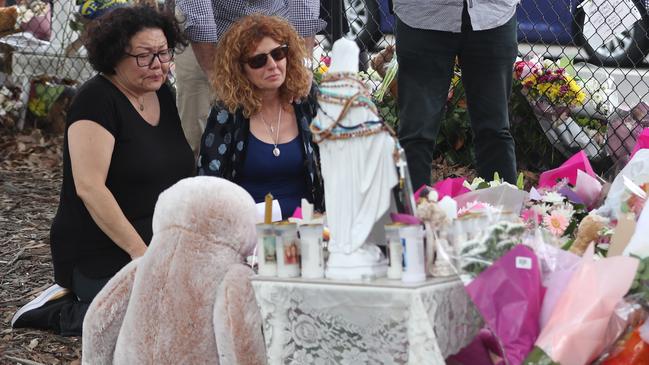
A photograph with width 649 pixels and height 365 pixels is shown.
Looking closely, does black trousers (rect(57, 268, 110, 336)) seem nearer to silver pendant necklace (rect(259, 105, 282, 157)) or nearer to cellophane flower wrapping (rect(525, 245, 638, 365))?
silver pendant necklace (rect(259, 105, 282, 157))

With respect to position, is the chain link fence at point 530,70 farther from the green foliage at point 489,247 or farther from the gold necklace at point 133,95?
the green foliage at point 489,247

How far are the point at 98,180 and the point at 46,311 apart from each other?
0.62 m

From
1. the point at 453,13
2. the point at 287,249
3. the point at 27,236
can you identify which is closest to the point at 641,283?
the point at 287,249

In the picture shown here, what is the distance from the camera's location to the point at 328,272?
244cm

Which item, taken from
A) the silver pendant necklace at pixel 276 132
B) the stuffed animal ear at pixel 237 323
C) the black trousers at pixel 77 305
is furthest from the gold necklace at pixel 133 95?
the stuffed animal ear at pixel 237 323

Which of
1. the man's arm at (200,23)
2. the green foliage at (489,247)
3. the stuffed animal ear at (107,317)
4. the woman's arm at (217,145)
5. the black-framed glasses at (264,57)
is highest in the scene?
the man's arm at (200,23)

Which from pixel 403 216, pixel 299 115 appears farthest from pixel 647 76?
pixel 403 216

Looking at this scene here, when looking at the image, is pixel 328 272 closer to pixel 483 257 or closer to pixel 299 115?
pixel 483 257

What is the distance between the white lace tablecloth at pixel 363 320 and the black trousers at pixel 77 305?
4.36 feet

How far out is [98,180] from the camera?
349cm

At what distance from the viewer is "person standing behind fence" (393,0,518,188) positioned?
3945mm

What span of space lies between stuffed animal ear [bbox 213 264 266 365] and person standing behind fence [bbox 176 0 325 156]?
1.49 metres

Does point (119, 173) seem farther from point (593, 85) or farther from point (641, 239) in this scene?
point (593, 85)

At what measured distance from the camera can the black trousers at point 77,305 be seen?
368 cm
